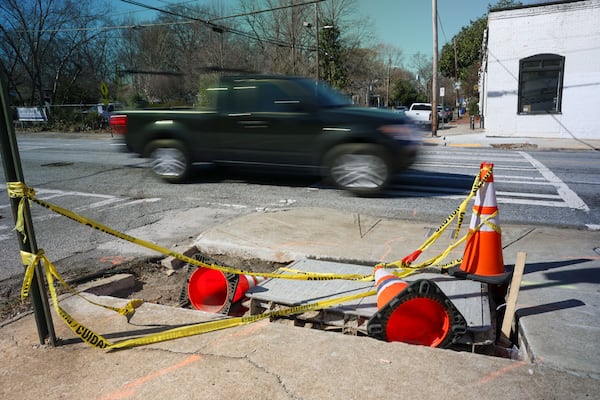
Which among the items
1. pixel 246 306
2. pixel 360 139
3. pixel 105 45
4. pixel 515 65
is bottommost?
pixel 246 306

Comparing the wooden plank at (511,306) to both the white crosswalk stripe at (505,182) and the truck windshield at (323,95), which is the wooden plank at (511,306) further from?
the truck windshield at (323,95)

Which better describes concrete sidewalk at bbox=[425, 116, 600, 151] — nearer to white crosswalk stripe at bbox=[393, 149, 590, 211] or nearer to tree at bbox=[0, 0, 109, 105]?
white crosswalk stripe at bbox=[393, 149, 590, 211]

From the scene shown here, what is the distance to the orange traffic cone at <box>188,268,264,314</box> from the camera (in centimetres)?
369

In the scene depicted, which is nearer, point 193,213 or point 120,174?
point 193,213

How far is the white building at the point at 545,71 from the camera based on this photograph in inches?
714

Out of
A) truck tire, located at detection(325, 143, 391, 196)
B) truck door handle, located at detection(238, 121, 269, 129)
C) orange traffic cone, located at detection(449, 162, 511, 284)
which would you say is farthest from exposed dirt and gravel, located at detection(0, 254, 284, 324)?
truck door handle, located at detection(238, 121, 269, 129)

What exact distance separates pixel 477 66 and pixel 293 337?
5238cm

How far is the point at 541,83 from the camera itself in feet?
63.5

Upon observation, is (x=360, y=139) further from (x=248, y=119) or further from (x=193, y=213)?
(x=193, y=213)

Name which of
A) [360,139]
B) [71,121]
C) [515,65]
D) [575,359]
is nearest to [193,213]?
[360,139]

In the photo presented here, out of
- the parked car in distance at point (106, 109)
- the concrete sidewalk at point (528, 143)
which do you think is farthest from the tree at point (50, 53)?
the concrete sidewalk at point (528, 143)

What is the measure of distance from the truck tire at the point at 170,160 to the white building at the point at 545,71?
53.8ft

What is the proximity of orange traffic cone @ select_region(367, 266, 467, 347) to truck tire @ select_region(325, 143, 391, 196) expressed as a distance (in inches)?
161

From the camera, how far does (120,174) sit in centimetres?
1020
